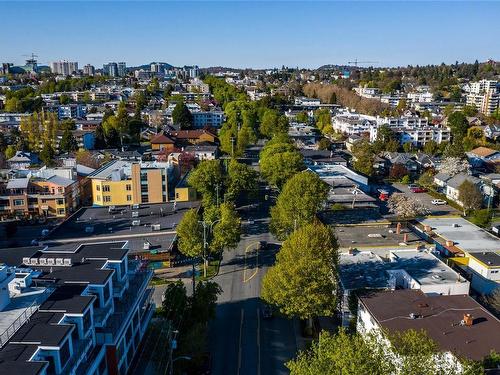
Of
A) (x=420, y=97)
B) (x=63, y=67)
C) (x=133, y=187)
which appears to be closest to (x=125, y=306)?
Result: (x=133, y=187)

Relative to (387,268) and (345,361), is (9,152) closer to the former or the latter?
(387,268)

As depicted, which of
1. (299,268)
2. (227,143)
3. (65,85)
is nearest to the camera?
(299,268)

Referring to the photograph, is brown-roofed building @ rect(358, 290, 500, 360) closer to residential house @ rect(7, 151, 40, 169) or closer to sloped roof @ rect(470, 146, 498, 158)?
sloped roof @ rect(470, 146, 498, 158)

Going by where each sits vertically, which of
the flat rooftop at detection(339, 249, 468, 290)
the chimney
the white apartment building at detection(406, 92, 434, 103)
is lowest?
the flat rooftop at detection(339, 249, 468, 290)

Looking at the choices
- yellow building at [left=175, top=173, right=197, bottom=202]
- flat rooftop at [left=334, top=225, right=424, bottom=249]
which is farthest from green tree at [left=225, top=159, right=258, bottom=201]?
flat rooftop at [left=334, top=225, right=424, bottom=249]

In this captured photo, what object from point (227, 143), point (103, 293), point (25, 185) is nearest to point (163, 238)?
point (103, 293)

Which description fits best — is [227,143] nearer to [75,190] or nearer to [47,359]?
[75,190]
